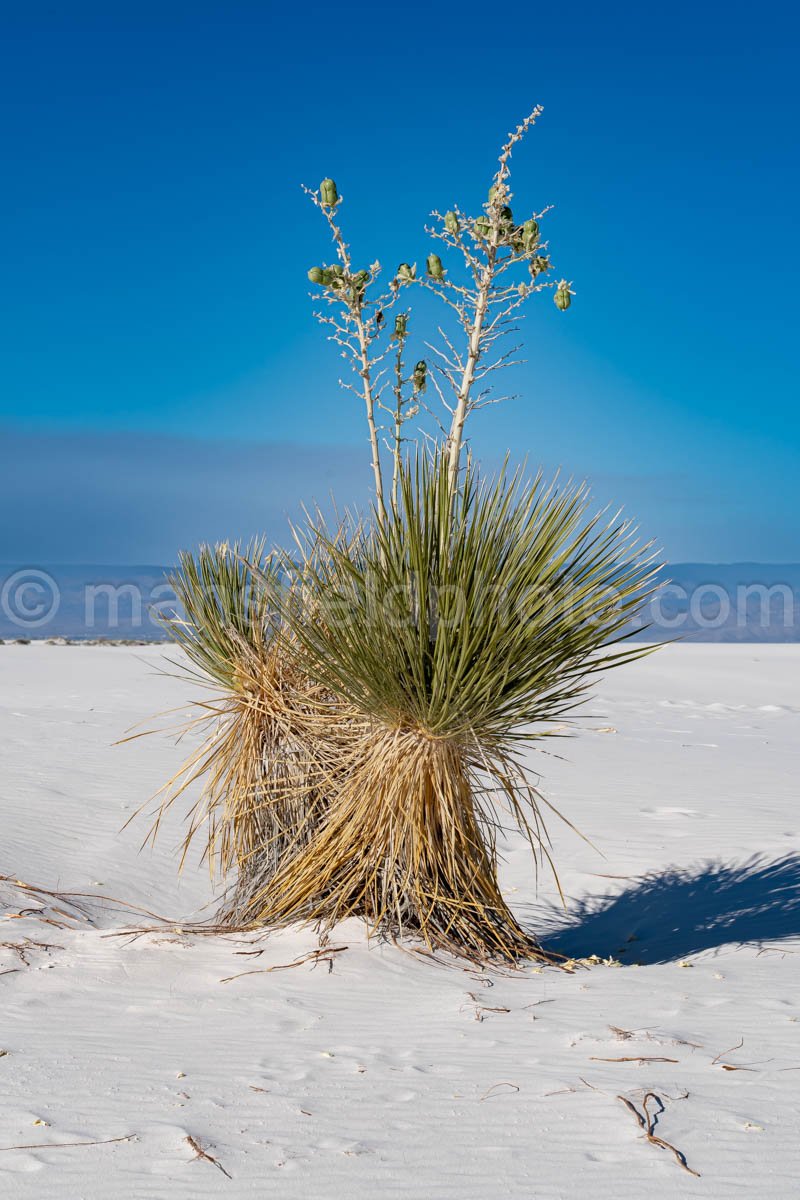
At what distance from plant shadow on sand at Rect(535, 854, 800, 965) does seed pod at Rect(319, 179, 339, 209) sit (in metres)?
4.17

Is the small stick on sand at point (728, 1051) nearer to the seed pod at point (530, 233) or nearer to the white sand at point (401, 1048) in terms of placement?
the white sand at point (401, 1048)

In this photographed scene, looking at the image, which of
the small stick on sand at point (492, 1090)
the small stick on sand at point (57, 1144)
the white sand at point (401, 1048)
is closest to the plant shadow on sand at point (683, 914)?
the white sand at point (401, 1048)

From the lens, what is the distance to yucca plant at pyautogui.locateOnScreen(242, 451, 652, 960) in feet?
14.6

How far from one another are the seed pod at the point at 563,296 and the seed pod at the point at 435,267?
1.87ft

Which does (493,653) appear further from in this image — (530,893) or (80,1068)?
(530,893)

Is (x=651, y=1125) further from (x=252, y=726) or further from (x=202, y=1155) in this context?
(x=252, y=726)

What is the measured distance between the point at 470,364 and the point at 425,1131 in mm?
3249

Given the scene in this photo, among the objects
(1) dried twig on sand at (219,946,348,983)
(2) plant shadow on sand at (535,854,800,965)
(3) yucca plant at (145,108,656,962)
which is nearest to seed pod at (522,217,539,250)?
(3) yucca plant at (145,108,656,962)

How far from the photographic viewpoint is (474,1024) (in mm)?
3873

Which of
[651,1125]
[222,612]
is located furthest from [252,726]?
[651,1125]

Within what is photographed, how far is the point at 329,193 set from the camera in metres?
5.10

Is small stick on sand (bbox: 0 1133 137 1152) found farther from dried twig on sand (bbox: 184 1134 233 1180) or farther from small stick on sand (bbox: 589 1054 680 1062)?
small stick on sand (bbox: 589 1054 680 1062)

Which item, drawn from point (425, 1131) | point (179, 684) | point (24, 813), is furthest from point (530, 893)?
point (179, 684)

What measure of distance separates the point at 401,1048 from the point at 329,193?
3.81 meters
